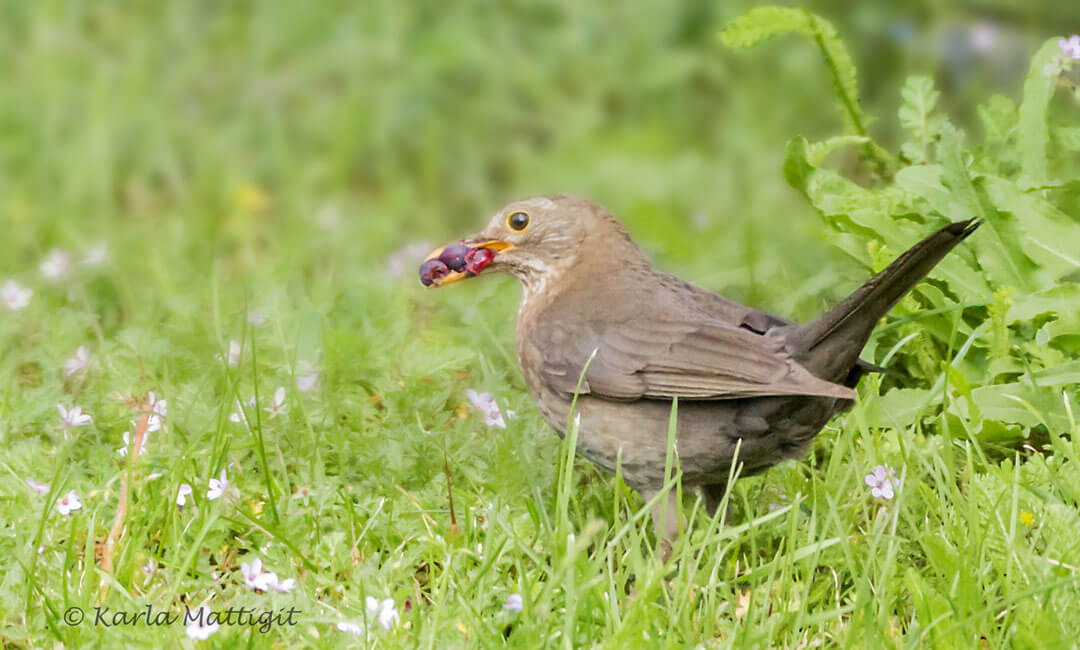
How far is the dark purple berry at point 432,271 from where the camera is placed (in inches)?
165

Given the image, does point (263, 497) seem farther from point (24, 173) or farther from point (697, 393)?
point (24, 173)

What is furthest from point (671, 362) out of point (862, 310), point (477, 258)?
point (477, 258)

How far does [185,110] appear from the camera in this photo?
793 centimetres

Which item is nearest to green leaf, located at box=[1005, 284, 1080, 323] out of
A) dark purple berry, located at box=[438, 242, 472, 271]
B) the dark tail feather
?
the dark tail feather

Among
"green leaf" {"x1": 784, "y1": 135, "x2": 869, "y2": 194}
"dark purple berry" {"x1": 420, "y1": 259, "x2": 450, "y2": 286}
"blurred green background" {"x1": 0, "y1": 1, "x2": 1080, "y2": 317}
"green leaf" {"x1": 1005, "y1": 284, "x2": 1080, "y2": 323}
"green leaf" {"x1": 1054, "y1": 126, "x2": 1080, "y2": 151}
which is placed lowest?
"blurred green background" {"x1": 0, "y1": 1, "x2": 1080, "y2": 317}

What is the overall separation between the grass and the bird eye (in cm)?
54

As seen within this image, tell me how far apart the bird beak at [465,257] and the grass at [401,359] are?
0.37m

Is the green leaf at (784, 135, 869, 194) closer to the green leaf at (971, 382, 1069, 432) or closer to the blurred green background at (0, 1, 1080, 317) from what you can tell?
the green leaf at (971, 382, 1069, 432)

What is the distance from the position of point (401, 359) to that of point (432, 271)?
39 centimetres

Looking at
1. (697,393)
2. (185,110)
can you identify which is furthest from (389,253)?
(697,393)

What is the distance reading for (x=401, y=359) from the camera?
4.46m

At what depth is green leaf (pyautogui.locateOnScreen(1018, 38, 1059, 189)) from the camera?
4285 millimetres

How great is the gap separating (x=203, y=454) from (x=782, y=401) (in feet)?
5.33

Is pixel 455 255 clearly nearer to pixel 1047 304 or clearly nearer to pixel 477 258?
pixel 477 258
